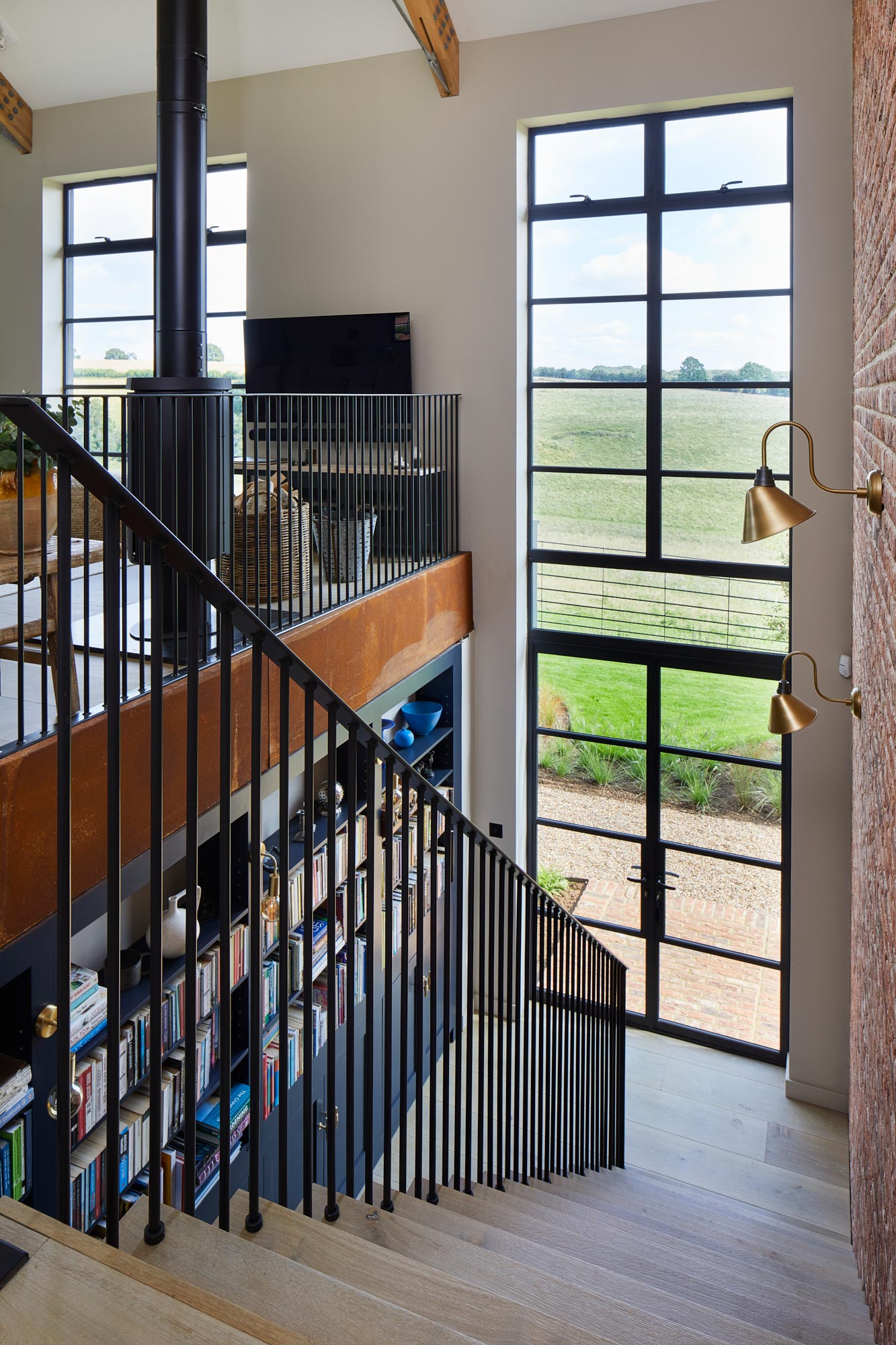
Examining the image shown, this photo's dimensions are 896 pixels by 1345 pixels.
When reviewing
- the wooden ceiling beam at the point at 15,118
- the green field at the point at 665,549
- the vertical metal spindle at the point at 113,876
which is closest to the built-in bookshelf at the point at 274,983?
the vertical metal spindle at the point at 113,876

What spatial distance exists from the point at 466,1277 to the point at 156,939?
115cm

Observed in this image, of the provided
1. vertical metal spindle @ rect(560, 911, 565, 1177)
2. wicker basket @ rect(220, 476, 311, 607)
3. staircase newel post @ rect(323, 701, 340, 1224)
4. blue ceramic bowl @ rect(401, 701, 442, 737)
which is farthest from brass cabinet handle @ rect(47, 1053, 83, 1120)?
blue ceramic bowl @ rect(401, 701, 442, 737)

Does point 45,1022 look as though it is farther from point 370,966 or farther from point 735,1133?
point 735,1133

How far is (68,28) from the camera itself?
237 inches

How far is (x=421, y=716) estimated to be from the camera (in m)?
5.96

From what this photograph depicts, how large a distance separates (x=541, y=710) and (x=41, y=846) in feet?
13.4

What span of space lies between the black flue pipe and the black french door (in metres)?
3.01

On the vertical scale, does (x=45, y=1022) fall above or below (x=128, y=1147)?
above

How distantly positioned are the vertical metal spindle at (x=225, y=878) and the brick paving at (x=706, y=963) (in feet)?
15.8

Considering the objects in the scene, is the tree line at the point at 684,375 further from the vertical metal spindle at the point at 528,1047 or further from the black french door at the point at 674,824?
the vertical metal spindle at the point at 528,1047

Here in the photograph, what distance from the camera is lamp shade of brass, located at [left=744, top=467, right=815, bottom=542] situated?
3.11 m

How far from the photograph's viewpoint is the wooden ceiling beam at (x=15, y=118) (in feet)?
21.8

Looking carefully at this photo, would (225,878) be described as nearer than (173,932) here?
Yes

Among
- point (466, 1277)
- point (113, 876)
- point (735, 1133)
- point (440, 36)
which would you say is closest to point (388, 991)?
point (466, 1277)
